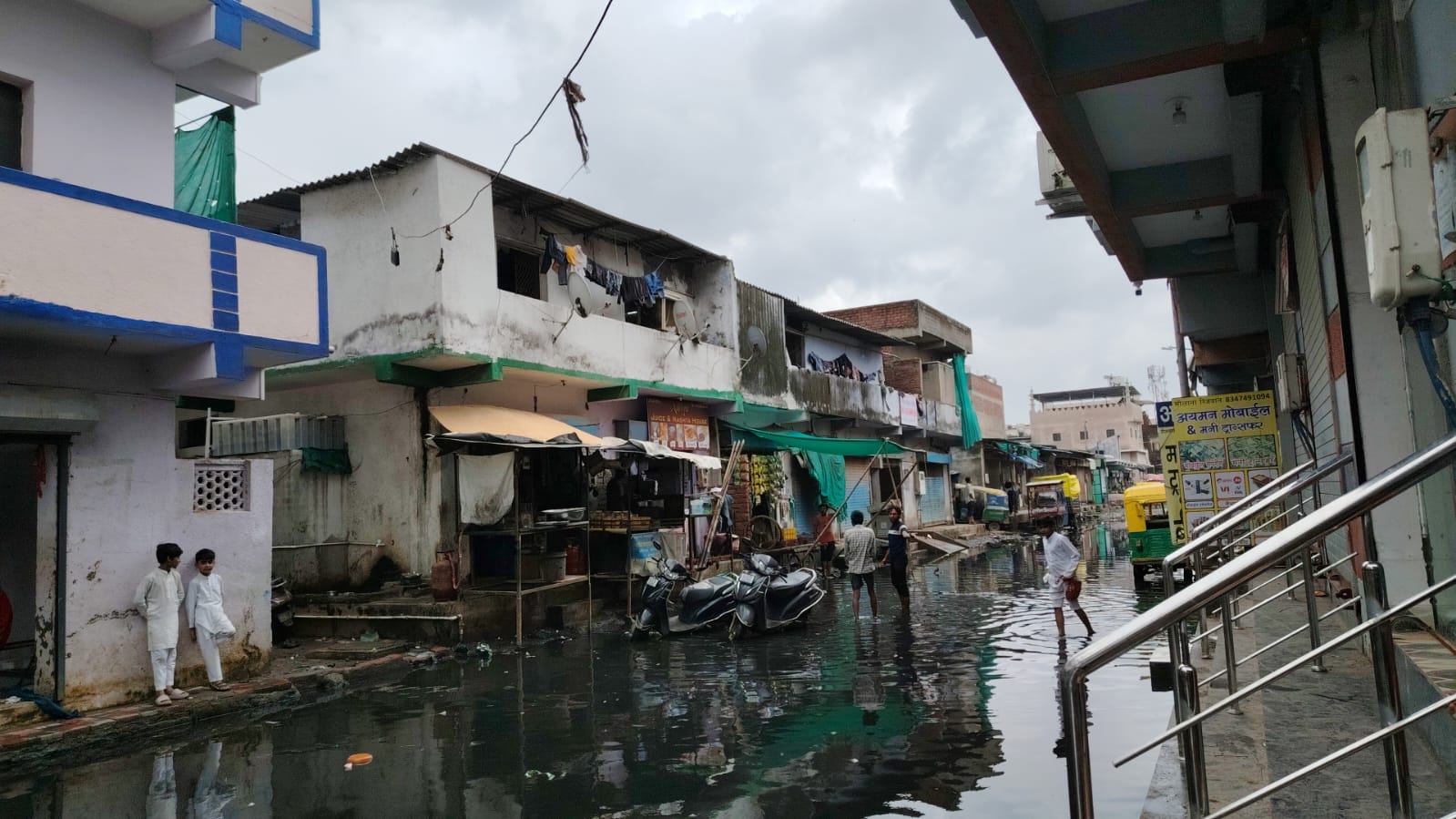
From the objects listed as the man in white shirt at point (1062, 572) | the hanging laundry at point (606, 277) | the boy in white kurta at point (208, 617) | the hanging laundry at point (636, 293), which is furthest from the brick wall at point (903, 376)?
the boy in white kurta at point (208, 617)

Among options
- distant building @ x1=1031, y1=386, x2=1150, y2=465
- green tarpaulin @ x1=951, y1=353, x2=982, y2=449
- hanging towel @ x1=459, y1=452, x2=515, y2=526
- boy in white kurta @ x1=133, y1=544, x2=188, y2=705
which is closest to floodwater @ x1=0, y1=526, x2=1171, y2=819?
boy in white kurta @ x1=133, y1=544, x2=188, y2=705

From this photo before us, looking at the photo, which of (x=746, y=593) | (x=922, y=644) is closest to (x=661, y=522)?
(x=746, y=593)

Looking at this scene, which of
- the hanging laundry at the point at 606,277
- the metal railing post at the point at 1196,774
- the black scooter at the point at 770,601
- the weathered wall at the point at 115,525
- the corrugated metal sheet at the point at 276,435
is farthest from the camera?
the hanging laundry at the point at 606,277

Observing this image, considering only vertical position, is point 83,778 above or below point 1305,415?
below

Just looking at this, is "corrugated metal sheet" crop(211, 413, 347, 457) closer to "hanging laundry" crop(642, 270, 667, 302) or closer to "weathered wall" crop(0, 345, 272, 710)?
"weathered wall" crop(0, 345, 272, 710)

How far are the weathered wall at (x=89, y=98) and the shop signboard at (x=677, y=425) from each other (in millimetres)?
11169

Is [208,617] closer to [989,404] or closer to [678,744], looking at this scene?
[678,744]

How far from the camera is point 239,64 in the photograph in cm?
1087

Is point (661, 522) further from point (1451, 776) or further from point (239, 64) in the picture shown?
point (1451, 776)

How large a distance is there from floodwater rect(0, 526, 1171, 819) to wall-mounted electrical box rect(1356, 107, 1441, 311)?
3.21 m

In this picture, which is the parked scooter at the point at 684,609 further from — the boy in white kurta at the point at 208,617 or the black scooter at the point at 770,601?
the boy in white kurta at the point at 208,617

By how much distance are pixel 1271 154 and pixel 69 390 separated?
1210 centimetres

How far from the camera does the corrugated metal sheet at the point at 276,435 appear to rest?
16.0 metres

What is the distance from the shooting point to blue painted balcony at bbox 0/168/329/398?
8305 millimetres
